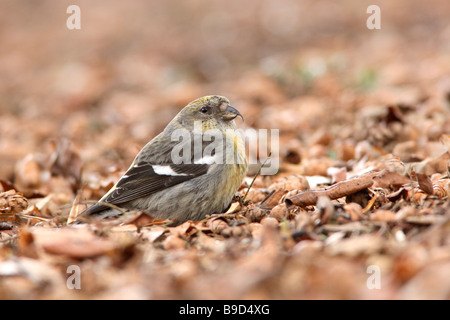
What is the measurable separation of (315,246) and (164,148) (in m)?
2.12

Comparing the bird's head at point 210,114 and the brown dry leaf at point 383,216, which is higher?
the bird's head at point 210,114

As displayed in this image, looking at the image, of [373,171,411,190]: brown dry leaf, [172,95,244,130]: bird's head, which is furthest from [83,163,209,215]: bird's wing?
[373,171,411,190]: brown dry leaf

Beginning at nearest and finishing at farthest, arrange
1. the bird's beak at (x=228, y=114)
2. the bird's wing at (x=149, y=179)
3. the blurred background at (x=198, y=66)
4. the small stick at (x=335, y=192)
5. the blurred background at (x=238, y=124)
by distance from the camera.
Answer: the blurred background at (x=238, y=124) → the small stick at (x=335, y=192) → the bird's wing at (x=149, y=179) → the bird's beak at (x=228, y=114) → the blurred background at (x=198, y=66)

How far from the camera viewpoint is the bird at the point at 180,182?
14.0 ft

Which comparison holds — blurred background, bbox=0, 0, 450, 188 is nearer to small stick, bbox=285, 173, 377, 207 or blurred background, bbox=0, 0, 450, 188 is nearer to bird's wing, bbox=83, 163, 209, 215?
bird's wing, bbox=83, 163, 209, 215

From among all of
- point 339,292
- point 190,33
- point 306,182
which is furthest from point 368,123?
point 190,33

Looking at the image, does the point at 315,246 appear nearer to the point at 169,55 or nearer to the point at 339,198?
the point at 339,198

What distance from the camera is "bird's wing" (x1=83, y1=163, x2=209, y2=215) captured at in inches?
168

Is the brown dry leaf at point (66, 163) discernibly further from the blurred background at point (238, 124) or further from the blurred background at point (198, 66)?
the blurred background at point (198, 66)

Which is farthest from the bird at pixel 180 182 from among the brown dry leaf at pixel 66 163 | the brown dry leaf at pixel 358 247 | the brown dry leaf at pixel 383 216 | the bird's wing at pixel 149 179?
the brown dry leaf at pixel 358 247

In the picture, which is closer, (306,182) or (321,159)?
(306,182)

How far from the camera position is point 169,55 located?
1206 cm

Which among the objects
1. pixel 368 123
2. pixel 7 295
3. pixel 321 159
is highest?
pixel 368 123

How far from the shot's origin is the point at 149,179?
172 inches
